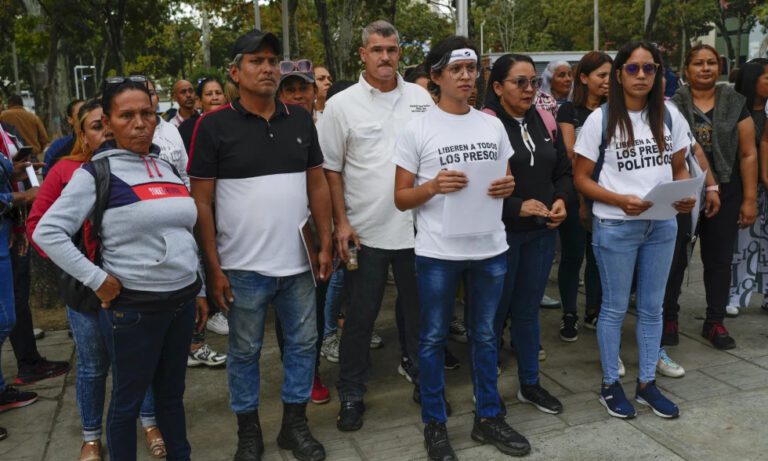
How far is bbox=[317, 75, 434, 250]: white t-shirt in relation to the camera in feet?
12.5

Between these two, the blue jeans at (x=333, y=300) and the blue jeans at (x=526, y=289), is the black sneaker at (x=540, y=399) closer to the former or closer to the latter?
the blue jeans at (x=526, y=289)

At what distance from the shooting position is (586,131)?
12.7ft

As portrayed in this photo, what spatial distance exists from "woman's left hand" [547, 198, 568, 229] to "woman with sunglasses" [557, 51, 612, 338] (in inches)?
44.1

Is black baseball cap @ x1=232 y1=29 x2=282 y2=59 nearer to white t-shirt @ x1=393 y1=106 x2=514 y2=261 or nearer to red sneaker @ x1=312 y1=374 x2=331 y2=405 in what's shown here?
white t-shirt @ x1=393 y1=106 x2=514 y2=261

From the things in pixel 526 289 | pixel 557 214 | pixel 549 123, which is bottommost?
pixel 526 289

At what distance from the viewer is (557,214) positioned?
3.70 m

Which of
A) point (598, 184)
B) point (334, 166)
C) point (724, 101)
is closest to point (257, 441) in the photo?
point (334, 166)

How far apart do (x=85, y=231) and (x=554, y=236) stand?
8.01ft

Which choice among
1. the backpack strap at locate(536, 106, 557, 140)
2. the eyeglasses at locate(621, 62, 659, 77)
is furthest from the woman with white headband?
the eyeglasses at locate(621, 62, 659, 77)

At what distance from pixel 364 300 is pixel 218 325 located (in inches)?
86.3

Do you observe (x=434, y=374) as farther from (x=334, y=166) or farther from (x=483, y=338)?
(x=334, y=166)

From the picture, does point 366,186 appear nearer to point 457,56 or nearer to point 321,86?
point 457,56

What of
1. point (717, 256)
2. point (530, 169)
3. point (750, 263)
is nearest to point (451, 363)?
point (530, 169)

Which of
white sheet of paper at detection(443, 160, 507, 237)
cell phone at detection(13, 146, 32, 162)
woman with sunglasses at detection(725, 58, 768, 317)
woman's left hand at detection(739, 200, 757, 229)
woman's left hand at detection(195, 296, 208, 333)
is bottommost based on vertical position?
woman with sunglasses at detection(725, 58, 768, 317)
